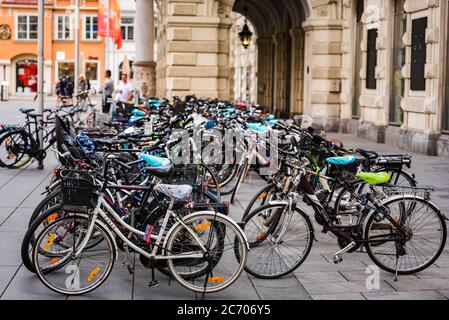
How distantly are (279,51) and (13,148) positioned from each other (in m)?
18.7

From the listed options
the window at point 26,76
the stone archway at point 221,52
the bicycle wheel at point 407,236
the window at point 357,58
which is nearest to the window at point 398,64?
the window at point 357,58

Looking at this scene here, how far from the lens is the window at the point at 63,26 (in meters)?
61.7

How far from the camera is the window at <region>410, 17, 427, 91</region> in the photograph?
16.5 metres

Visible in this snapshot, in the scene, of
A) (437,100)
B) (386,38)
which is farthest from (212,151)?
(386,38)

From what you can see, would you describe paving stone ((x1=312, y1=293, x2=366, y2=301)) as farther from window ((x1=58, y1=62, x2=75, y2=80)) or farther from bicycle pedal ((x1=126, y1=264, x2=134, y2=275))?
window ((x1=58, y1=62, x2=75, y2=80))

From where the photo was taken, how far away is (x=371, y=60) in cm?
2017

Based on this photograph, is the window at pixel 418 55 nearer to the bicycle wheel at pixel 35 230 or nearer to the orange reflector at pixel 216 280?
the orange reflector at pixel 216 280

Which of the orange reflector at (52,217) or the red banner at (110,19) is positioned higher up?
the red banner at (110,19)

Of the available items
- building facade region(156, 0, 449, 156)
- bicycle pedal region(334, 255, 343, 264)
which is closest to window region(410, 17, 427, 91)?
building facade region(156, 0, 449, 156)

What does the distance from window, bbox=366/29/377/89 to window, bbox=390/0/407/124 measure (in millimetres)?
1055

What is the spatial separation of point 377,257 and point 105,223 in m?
2.31

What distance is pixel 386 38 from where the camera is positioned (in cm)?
1888

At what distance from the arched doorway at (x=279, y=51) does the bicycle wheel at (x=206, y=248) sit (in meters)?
16.8
